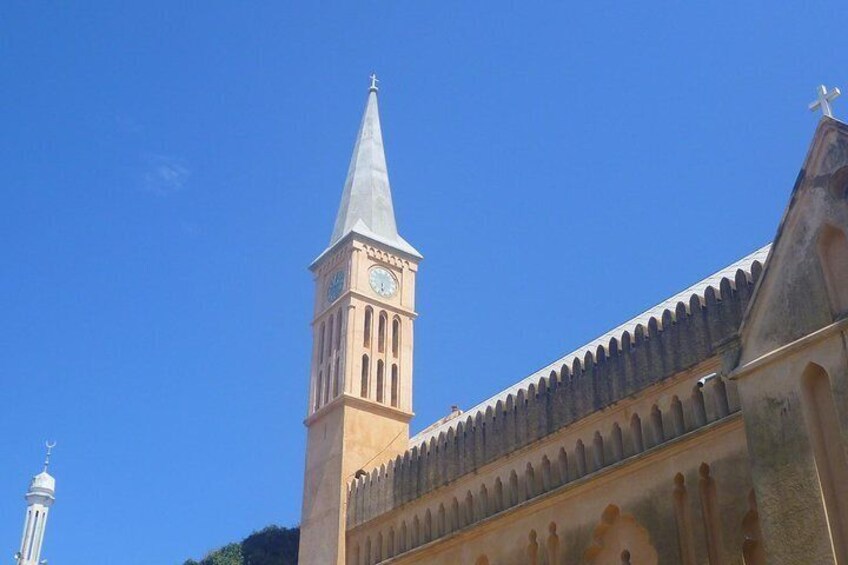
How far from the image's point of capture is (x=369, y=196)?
31203mm

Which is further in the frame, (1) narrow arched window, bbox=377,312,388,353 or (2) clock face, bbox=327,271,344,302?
(2) clock face, bbox=327,271,344,302

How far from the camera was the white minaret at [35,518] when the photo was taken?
5634 centimetres

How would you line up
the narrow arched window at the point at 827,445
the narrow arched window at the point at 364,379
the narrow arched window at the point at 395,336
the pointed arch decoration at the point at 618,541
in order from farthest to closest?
1. the narrow arched window at the point at 395,336
2. the narrow arched window at the point at 364,379
3. the pointed arch decoration at the point at 618,541
4. the narrow arched window at the point at 827,445

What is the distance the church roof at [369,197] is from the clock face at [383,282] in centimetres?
84

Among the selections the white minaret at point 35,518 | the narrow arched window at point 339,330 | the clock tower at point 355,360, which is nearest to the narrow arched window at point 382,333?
the clock tower at point 355,360

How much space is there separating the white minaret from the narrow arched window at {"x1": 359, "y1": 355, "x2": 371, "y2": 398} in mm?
36734

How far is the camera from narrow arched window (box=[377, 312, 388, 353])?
93.3 feet

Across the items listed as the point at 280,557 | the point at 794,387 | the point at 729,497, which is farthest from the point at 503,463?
the point at 280,557

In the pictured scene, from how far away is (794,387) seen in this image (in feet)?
35.3

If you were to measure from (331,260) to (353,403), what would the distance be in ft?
16.8

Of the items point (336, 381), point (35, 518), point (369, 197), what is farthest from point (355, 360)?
point (35, 518)

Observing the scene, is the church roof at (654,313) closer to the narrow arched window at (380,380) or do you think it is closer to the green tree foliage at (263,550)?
the narrow arched window at (380,380)

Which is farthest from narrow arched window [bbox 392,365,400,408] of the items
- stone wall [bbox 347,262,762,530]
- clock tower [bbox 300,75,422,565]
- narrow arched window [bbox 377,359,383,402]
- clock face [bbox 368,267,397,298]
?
stone wall [bbox 347,262,762,530]

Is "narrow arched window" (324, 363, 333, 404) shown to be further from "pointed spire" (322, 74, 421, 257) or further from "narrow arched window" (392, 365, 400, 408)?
"pointed spire" (322, 74, 421, 257)
